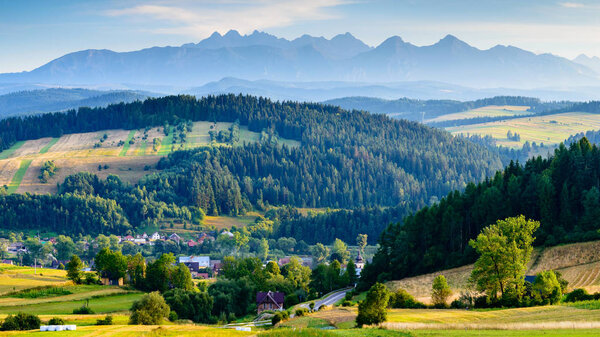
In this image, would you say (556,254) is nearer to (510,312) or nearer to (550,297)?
(550,297)

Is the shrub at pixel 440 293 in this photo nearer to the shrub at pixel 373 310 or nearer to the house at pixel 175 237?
the shrub at pixel 373 310

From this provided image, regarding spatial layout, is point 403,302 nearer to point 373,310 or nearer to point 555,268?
point 373,310

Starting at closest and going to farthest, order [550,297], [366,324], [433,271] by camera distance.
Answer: [366,324] → [550,297] → [433,271]

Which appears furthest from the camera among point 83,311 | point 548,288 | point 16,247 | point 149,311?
point 16,247

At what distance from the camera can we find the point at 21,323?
5694cm

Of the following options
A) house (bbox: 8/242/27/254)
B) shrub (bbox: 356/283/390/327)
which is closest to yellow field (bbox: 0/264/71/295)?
house (bbox: 8/242/27/254)

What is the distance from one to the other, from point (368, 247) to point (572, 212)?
91.6m

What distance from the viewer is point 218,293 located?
100 meters

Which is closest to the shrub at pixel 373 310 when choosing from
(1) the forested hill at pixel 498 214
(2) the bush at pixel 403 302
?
(2) the bush at pixel 403 302

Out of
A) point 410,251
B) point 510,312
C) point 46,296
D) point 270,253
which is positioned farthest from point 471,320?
point 270,253

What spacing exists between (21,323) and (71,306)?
30784 millimetres

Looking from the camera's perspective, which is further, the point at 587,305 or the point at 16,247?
the point at 16,247

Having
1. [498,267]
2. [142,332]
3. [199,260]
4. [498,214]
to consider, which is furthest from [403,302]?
[199,260]

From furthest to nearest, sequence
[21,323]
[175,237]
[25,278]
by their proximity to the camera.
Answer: [175,237] < [25,278] < [21,323]
